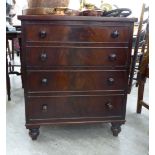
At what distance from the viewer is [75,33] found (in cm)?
136

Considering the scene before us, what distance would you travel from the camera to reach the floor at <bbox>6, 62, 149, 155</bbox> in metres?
1.46

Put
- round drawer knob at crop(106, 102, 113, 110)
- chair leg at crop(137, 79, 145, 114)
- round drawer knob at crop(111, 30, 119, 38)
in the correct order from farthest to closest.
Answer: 1. chair leg at crop(137, 79, 145, 114)
2. round drawer knob at crop(106, 102, 113, 110)
3. round drawer knob at crop(111, 30, 119, 38)

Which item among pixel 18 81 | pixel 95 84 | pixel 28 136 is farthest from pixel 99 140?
pixel 18 81

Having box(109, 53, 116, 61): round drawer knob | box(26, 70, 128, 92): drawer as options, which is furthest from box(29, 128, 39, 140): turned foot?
box(109, 53, 116, 61): round drawer knob

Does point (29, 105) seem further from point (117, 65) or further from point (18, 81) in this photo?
point (18, 81)

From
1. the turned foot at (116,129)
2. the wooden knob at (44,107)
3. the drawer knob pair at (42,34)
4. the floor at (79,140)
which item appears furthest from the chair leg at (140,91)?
the drawer knob pair at (42,34)

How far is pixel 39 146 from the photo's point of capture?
150 centimetres

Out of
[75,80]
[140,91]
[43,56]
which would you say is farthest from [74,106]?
[140,91]

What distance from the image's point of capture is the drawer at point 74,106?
148cm

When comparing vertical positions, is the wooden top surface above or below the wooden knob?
above

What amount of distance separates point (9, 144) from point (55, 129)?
383 mm

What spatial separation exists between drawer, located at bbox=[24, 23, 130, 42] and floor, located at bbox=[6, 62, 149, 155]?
2.48ft

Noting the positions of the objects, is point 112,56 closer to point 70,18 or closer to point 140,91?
point 70,18

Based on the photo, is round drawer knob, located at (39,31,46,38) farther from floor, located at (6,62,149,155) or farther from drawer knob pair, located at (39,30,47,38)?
floor, located at (6,62,149,155)
